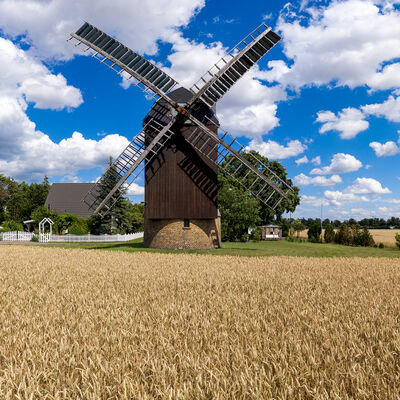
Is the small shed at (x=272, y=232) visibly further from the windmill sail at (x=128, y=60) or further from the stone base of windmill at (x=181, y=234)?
A: the windmill sail at (x=128, y=60)

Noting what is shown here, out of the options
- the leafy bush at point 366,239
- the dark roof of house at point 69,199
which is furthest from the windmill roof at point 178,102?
the dark roof of house at point 69,199

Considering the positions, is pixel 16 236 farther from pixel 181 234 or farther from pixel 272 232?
pixel 272 232

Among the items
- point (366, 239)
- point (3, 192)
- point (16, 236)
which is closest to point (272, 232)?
point (366, 239)

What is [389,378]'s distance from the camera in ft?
11.0

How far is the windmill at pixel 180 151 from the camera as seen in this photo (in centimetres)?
2091

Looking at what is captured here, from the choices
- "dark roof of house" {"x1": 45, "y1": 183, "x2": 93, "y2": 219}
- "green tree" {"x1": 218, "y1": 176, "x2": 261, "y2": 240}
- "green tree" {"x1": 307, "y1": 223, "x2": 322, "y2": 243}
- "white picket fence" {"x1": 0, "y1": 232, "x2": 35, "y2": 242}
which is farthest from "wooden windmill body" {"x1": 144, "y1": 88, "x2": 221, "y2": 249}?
"dark roof of house" {"x1": 45, "y1": 183, "x2": 93, "y2": 219}

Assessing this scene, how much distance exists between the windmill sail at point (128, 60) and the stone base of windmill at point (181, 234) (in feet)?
26.2

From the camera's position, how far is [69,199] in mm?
51875

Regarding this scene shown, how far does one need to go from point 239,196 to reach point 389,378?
108ft

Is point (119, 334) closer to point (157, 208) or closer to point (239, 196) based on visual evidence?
point (157, 208)

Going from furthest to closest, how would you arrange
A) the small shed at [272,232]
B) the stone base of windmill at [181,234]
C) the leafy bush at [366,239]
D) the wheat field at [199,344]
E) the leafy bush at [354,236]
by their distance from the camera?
the small shed at [272,232]
the leafy bush at [354,236]
the leafy bush at [366,239]
the stone base of windmill at [181,234]
the wheat field at [199,344]

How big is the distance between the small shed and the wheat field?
126 feet

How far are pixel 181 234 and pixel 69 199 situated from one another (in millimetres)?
35563

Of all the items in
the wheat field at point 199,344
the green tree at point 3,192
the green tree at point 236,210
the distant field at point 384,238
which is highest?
the green tree at point 3,192
